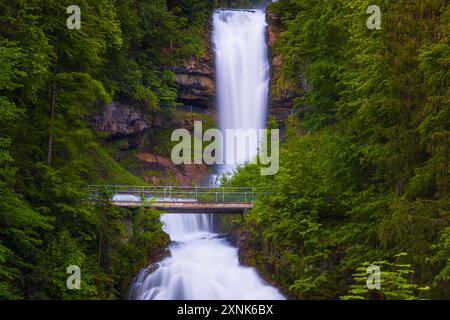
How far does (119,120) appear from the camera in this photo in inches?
1312

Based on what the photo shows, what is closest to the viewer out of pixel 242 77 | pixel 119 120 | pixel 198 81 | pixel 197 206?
pixel 197 206

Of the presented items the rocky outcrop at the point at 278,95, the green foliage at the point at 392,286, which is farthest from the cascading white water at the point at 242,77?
the green foliage at the point at 392,286

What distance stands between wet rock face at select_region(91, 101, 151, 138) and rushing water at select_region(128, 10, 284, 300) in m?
5.28

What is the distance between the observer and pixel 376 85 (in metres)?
13.8

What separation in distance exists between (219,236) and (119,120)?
12.5m

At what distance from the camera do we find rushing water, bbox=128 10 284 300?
57.2ft

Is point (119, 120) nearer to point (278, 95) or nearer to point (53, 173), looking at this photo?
point (278, 95)

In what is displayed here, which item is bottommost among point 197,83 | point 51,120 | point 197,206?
point 197,206

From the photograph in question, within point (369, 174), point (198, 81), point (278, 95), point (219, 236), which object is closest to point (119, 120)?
point (198, 81)

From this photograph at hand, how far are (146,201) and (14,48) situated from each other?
27.5 feet

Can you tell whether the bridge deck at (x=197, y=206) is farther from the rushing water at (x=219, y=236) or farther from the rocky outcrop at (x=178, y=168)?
the rocky outcrop at (x=178, y=168)

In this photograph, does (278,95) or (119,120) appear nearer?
(119,120)

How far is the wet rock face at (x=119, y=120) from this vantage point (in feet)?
107
